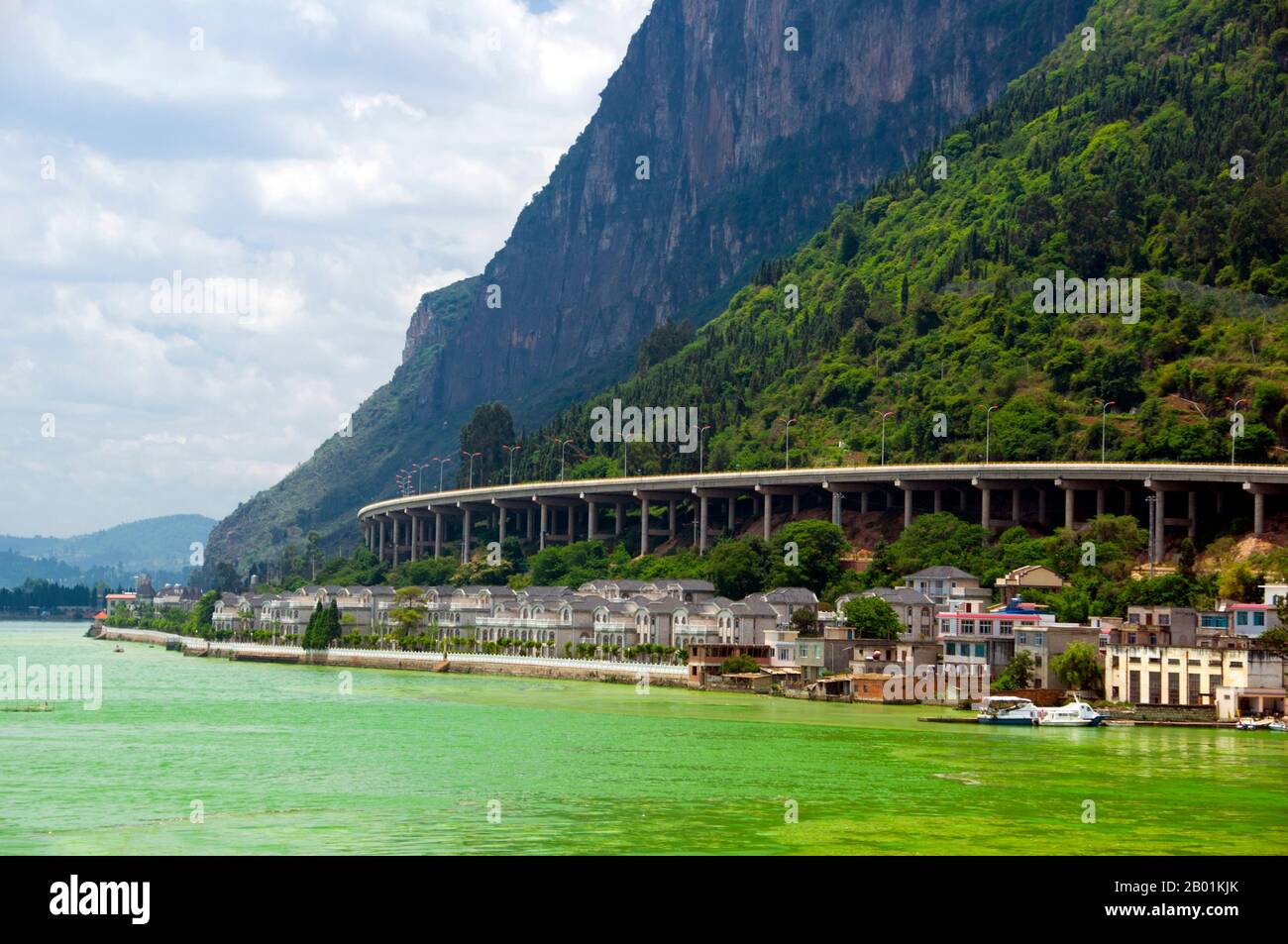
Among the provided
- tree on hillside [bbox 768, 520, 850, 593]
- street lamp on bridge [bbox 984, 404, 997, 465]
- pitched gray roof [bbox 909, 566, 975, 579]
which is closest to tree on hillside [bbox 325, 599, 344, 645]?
tree on hillside [bbox 768, 520, 850, 593]

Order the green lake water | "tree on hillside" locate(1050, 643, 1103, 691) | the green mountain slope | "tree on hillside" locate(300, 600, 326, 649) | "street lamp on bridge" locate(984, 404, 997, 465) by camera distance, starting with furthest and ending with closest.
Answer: "tree on hillside" locate(300, 600, 326, 649) → "street lamp on bridge" locate(984, 404, 997, 465) → the green mountain slope → "tree on hillside" locate(1050, 643, 1103, 691) → the green lake water

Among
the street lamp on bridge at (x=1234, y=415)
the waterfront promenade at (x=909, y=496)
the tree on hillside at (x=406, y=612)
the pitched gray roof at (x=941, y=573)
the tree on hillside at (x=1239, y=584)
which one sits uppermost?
the street lamp on bridge at (x=1234, y=415)

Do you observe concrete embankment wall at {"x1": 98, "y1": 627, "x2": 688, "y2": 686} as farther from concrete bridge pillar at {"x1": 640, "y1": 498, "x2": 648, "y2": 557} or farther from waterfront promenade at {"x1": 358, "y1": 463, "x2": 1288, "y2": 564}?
concrete bridge pillar at {"x1": 640, "y1": 498, "x2": 648, "y2": 557}

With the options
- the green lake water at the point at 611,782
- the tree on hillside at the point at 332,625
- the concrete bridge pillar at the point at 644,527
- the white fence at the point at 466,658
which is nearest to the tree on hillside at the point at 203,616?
the white fence at the point at 466,658

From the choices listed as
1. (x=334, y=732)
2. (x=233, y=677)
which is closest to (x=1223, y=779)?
(x=334, y=732)

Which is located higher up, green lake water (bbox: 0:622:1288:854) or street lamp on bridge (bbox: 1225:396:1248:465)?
street lamp on bridge (bbox: 1225:396:1248:465)

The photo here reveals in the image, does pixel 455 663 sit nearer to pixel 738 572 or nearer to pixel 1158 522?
pixel 738 572

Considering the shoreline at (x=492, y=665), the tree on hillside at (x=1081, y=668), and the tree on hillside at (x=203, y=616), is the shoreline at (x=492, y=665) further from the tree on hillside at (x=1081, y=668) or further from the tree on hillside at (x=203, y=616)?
the tree on hillside at (x=203, y=616)

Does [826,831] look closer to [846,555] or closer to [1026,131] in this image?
[846,555]
